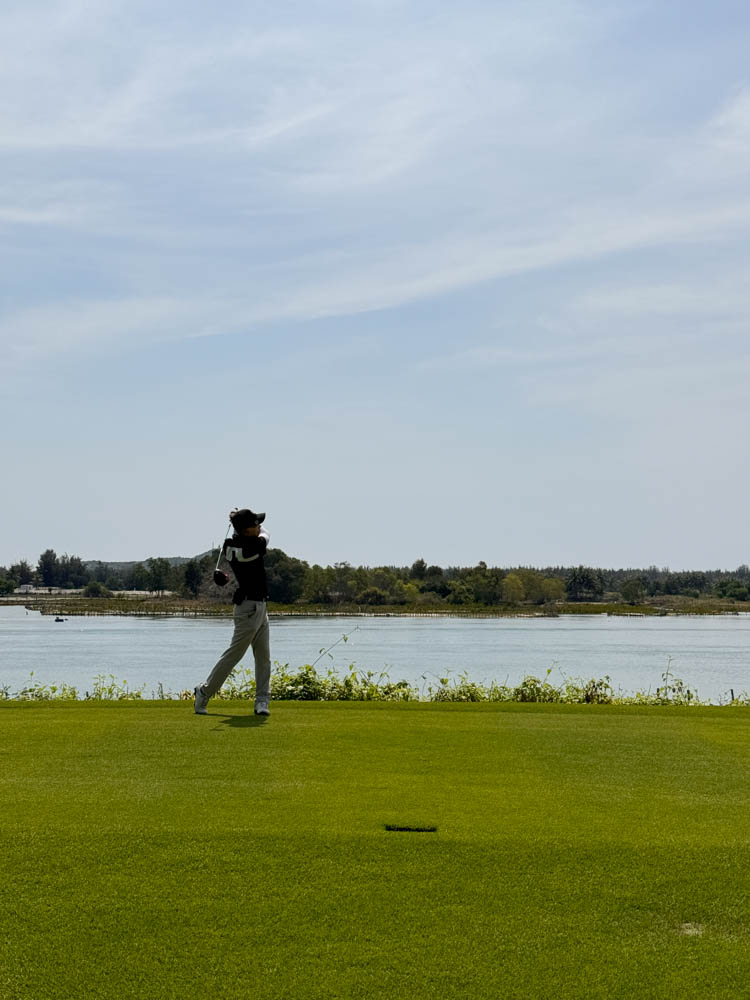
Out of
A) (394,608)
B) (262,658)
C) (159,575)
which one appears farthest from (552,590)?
(262,658)

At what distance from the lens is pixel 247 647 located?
11508 mm

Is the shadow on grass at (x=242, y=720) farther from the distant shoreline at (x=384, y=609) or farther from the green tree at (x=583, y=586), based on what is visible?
the green tree at (x=583, y=586)

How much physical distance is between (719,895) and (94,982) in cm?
328

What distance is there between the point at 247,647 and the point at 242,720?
0.90 meters

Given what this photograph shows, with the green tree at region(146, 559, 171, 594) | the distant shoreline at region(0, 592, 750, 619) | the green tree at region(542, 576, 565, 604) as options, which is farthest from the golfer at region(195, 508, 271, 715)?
the green tree at region(146, 559, 171, 594)

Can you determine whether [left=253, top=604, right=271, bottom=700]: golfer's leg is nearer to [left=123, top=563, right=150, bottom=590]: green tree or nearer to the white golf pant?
the white golf pant

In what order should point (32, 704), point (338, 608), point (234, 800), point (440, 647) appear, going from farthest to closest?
1. point (338, 608)
2. point (440, 647)
3. point (32, 704)
4. point (234, 800)

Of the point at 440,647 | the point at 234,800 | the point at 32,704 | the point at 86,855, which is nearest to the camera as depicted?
the point at 86,855

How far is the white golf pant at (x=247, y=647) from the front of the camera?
11.5 metres

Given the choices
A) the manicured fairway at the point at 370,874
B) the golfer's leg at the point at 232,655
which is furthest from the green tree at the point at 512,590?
the manicured fairway at the point at 370,874

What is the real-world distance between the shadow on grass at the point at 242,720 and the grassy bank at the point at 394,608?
10196 cm

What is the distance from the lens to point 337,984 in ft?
15.6

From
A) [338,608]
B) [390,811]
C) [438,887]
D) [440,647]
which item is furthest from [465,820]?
[338,608]

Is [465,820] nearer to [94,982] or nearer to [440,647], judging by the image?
[94,982]
